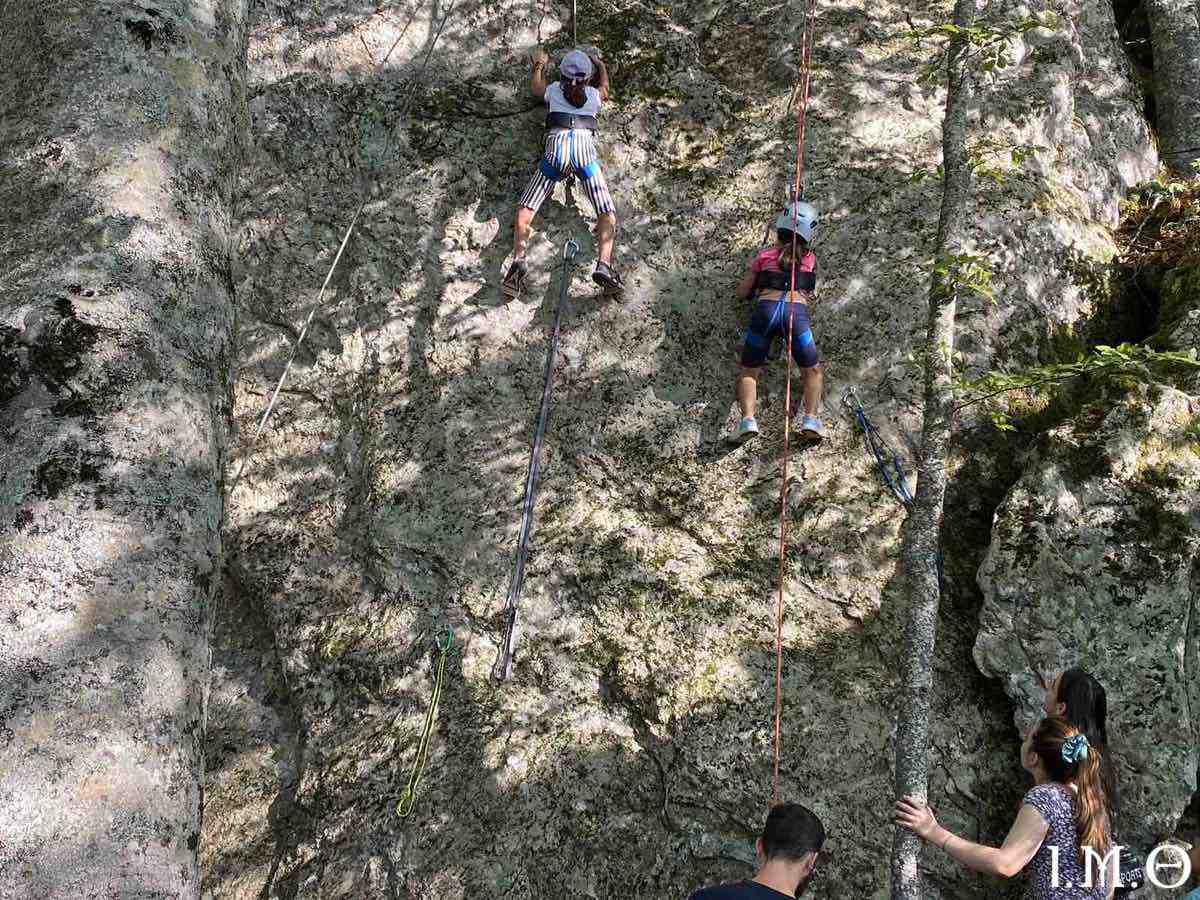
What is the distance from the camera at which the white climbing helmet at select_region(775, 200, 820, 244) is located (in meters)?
5.98

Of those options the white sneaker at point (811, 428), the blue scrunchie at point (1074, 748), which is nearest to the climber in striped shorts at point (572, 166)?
the white sneaker at point (811, 428)

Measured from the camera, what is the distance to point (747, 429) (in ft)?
18.9

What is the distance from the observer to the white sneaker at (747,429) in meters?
5.76

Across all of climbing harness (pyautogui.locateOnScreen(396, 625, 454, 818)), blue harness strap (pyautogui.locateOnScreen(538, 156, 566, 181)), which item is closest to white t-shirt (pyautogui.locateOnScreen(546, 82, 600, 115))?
blue harness strap (pyautogui.locateOnScreen(538, 156, 566, 181))

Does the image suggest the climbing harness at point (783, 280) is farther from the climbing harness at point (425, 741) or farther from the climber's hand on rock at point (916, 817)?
the climber's hand on rock at point (916, 817)

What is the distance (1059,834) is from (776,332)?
3286 millimetres

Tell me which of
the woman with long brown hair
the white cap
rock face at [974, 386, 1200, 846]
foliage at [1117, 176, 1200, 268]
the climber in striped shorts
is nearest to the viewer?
the woman with long brown hair

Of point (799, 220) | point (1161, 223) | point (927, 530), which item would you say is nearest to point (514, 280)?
point (799, 220)

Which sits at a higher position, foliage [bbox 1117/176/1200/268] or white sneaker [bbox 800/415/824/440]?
foliage [bbox 1117/176/1200/268]

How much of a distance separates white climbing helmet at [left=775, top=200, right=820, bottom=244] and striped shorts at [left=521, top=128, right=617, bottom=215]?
3.82 ft

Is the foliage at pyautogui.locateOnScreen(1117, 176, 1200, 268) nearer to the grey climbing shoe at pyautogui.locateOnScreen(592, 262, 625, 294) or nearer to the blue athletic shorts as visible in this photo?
the blue athletic shorts

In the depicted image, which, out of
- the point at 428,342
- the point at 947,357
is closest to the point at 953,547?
the point at 947,357

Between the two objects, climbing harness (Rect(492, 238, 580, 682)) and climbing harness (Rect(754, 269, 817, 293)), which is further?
climbing harness (Rect(754, 269, 817, 293))

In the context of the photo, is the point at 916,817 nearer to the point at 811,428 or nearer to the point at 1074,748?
the point at 1074,748
